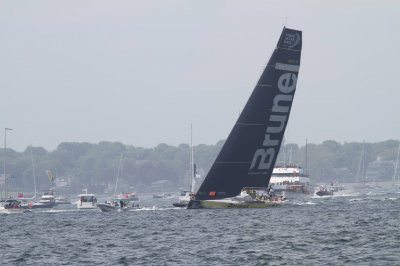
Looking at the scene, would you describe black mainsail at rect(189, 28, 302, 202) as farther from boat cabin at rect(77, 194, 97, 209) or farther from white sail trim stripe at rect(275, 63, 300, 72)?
boat cabin at rect(77, 194, 97, 209)

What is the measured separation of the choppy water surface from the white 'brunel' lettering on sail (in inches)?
317

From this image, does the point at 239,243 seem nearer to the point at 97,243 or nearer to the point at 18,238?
the point at 97,243

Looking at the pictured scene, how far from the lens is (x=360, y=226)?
57.6 meters

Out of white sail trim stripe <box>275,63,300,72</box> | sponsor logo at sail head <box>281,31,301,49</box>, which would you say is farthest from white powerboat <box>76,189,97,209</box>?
sponsor logo at sail head <box>281,31,301,49</box>

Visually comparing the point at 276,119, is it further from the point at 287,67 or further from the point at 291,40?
the point at 291,40

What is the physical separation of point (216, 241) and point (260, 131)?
101 feet

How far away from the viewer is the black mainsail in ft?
258

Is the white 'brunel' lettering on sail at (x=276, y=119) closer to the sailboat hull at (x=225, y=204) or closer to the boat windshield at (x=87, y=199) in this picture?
the sailboat hull at (x=225, y=204)

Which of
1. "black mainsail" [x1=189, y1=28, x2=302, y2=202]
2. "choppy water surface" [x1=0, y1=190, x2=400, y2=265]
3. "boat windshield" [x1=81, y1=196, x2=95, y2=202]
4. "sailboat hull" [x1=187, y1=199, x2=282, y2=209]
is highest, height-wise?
"black mainsail" [x1=189, y1=28, x2=302, y2=202]

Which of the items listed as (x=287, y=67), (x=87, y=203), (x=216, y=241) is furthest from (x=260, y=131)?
(x=87, y=203)

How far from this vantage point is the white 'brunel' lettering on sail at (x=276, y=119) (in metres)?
80.4

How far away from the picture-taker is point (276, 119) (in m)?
80.9

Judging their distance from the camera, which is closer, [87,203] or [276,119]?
[276,119]

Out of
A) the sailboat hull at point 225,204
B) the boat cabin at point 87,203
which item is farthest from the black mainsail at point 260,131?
the boat cabin at point 87,203
